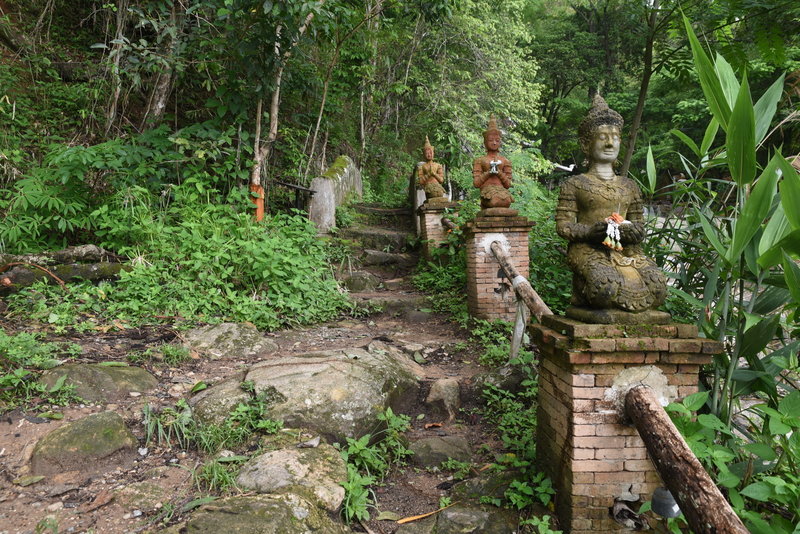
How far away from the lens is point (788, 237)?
1779mm

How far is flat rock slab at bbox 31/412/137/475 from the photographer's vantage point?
2473mm

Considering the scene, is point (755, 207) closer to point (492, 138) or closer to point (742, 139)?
point (742, 139)

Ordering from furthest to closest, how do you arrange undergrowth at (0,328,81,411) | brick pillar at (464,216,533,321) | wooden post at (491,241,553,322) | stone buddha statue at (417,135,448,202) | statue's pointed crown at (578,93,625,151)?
stone buddha statue at (417,135,448,202), brick pillar at (464,216,533,321), wooden post at (491,241,553,322), undergrowth at (0,328,81,411), statue's pointed crown at (578,93,625,151)

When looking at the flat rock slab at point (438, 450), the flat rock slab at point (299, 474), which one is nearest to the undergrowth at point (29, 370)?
the flat rock slab at point (299, 474)

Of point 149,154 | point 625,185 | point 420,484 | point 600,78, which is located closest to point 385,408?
point 420,484

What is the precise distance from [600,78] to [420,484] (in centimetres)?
1957

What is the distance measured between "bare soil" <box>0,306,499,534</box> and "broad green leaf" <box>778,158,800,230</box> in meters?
2.14

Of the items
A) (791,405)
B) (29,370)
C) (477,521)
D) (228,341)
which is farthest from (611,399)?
(29,370)

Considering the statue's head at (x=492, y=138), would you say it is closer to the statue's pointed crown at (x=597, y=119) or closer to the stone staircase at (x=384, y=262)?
the stone staircase at (x=384, y=262)

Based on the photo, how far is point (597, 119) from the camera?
2672mm

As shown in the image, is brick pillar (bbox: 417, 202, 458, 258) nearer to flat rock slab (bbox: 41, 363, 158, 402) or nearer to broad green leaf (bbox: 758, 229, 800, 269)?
flat rock slab (bbox: 41, 363, 158, 402)

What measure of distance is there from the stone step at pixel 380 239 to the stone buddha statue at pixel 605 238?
6.04 metres

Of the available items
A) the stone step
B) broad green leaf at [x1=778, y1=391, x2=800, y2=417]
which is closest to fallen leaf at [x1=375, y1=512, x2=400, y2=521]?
broad green leaf at [x1=778, y1=391, x2=800, y2=417]

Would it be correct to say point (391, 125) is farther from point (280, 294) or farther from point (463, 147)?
point (280, 294)
